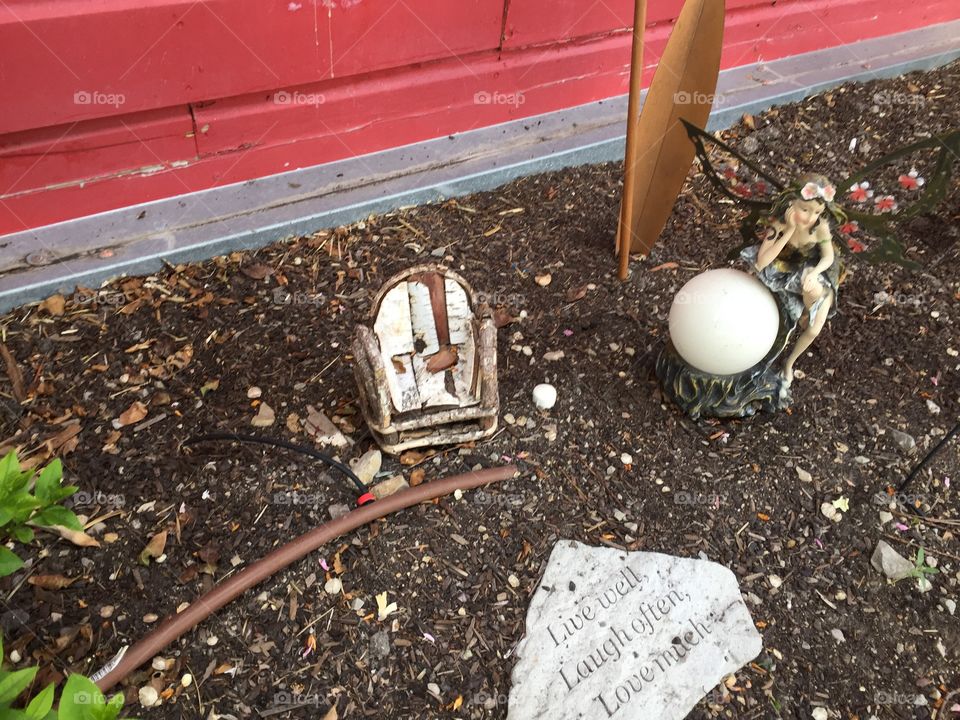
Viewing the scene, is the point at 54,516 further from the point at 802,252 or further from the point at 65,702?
the point at 802,252

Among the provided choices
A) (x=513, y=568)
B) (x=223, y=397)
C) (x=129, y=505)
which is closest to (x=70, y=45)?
(x=223, y=397)

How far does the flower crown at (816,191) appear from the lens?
2092 millimetres

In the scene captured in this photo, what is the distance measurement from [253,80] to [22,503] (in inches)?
70.2

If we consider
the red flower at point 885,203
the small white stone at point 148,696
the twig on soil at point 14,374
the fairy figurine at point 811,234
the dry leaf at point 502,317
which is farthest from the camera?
the red flower at point 885,203

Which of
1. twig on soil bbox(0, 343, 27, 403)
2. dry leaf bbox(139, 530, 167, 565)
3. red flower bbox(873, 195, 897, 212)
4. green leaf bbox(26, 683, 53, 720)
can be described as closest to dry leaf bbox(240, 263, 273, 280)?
twig on soil bbox(0, 343, 27, 403)

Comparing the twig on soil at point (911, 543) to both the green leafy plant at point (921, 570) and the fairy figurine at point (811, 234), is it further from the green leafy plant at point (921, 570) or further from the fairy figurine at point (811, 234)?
the fairy figurine at point (811, 234)

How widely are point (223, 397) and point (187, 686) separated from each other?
0.91 m

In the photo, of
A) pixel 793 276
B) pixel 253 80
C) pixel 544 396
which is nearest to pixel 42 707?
pixel 544 396

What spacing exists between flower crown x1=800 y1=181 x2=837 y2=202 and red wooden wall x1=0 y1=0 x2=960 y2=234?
1.57 meters

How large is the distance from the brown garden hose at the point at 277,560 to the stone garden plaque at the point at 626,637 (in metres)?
0.36

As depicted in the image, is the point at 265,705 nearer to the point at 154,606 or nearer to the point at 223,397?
the point at 154,606

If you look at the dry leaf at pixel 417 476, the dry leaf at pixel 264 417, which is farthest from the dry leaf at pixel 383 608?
the dry leaf at pixel 264 417

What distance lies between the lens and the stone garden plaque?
2082 mm

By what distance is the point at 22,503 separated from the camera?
5.40ft
